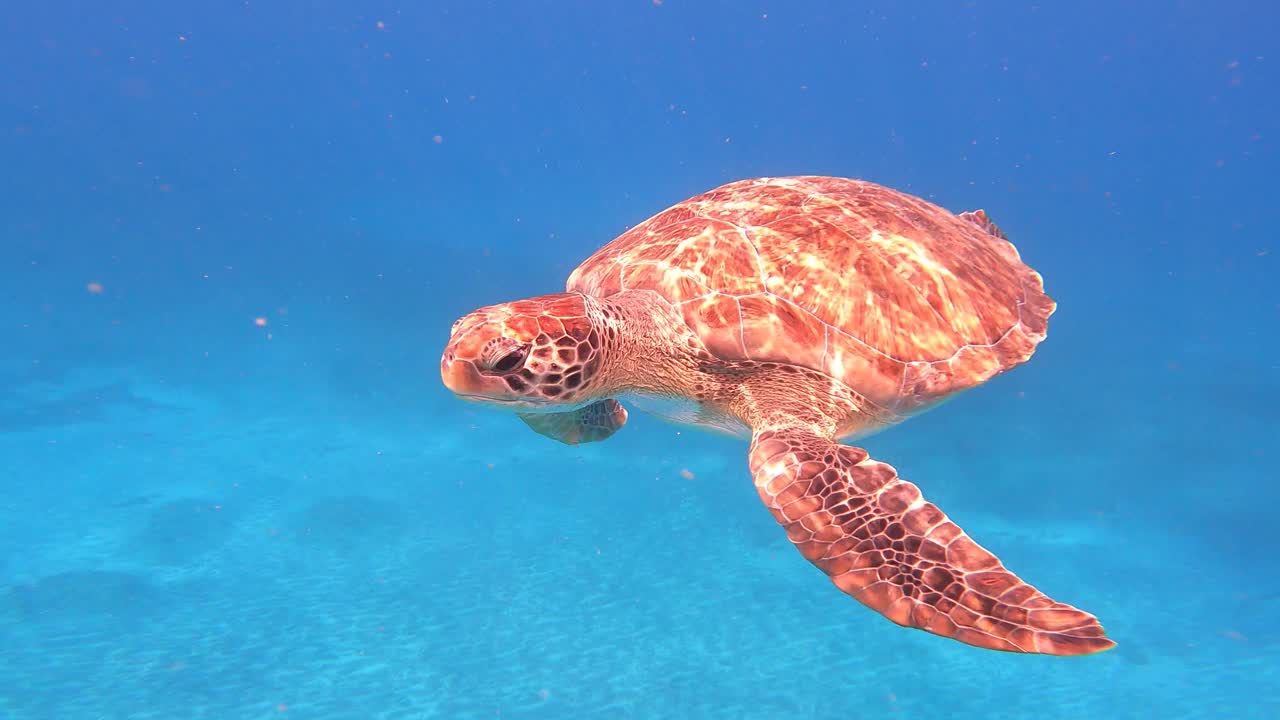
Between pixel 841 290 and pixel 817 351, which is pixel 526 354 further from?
pixel 841 290

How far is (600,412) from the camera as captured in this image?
5.39 m

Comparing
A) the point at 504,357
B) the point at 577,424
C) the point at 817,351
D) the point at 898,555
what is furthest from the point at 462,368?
the point at 577,424

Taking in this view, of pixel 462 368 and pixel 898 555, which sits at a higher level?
pixel 462 368

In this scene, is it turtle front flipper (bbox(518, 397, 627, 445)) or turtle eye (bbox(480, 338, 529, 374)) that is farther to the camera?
turtle front flipper (bbox(518, 397, 627, 445))

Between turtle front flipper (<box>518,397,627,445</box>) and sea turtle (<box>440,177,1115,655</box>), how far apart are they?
0.29 m

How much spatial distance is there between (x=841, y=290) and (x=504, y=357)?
2.07 meters

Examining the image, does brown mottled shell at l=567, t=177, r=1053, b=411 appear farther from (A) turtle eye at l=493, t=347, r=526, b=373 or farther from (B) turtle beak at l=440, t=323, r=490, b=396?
(B) turtle beak at l=440, t=323, r=490, b=396

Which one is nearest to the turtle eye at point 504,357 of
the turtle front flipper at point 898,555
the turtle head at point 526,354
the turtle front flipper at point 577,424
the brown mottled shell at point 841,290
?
the turtle head at point 526,354

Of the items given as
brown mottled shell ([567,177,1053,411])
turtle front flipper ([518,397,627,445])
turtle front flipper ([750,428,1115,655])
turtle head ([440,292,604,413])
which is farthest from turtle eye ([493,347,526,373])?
turtle front flipper ([518,397,627,445])

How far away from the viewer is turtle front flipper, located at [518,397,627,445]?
530cm

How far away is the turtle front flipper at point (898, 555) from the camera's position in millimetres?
2560

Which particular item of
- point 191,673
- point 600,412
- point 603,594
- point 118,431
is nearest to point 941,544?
point 600,412

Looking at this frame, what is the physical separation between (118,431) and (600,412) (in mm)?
17268

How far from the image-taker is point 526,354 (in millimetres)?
3234
